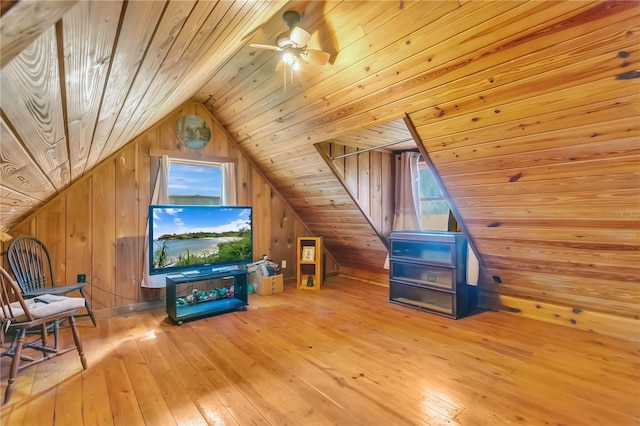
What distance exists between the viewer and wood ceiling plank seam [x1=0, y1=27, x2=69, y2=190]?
590 mm

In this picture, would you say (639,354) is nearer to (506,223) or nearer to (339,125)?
(506,223)

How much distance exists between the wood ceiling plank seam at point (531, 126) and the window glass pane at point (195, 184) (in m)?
2.93

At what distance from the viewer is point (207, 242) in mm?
3633

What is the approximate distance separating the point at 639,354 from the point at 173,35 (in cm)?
383

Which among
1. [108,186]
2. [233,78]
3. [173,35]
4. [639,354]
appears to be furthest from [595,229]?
[108,186]

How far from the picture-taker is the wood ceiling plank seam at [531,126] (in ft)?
5.75

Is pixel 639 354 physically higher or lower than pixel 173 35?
lower

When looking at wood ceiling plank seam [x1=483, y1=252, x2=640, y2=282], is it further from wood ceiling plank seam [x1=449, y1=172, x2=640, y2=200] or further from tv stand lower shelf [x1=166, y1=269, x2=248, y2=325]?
tv stand lower shelf [x1=166, y1=269, x2=248, y2=325]

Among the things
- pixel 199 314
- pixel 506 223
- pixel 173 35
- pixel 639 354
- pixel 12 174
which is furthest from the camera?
pixel 199 314

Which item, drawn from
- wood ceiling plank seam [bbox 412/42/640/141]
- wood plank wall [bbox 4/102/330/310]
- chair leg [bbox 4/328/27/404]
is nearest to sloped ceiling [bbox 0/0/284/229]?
chair leg [bbox 4/328/27/404]

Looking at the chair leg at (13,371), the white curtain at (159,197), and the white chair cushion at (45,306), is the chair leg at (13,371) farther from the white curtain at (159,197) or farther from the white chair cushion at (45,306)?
the white curtain at (159,197)

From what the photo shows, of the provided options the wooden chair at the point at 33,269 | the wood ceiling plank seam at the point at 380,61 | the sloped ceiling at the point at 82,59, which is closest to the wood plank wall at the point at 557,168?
the wood ceiling plank seam at the point at 380,61

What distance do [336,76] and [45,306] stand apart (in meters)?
2.71

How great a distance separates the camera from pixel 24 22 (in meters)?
0.45
